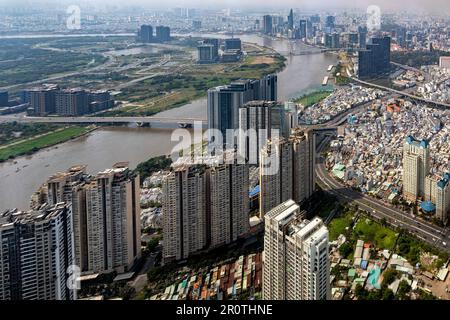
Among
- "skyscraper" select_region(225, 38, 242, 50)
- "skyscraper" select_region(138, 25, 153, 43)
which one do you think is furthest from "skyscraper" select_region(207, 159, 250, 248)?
"skyscraper" select_region(225, 38, 242, 50)

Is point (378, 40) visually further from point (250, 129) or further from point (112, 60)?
point (250, 129)

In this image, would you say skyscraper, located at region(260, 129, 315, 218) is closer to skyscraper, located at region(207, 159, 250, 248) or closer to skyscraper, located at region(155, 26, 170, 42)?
skyscraper, located at region(207, 159, 250, 248)

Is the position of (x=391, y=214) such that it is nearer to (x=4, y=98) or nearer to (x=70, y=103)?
(x=70, y=103)

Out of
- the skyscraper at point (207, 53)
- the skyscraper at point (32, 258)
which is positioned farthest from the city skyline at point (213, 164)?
the skyscraper at point (207, 53)

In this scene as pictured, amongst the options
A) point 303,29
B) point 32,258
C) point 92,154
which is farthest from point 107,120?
point 303,29

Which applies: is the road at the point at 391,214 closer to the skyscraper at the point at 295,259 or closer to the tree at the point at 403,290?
the tree at the point at 403,290

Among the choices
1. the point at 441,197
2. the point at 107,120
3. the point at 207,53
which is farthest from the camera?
the point at 207,53
